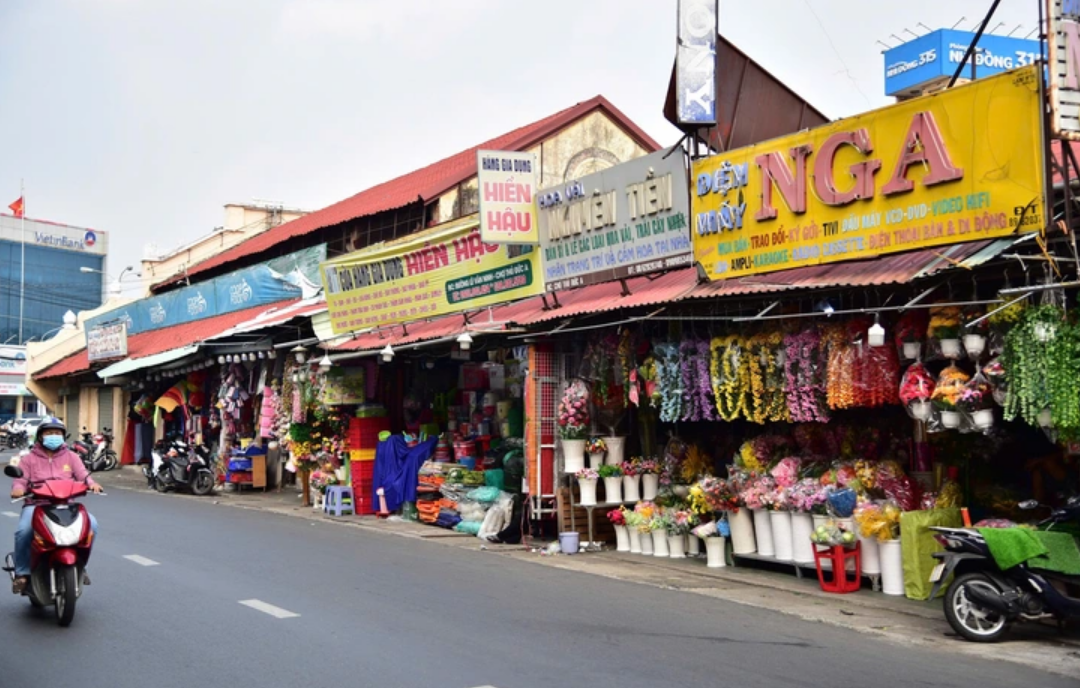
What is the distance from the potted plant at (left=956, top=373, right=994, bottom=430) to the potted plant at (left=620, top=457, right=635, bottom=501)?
5.35 m

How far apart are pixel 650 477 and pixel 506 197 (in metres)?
4.37

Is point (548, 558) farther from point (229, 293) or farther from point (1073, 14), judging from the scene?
point (229, 293)

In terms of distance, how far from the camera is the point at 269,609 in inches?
361

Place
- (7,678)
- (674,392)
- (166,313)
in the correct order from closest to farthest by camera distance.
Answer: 1. (7,678)
2. (674,392)
3. (166,313)

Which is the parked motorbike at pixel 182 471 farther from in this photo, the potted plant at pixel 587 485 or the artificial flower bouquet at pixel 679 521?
the artificial flower bouquet at pixel 679 521

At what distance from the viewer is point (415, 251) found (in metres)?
17.7

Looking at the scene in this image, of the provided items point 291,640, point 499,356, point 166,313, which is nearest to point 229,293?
point 166,313

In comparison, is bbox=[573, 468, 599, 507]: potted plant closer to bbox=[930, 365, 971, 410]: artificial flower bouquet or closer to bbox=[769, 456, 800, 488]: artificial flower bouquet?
bbox=[769, 456, 800, 488]: artificial flower bouquet

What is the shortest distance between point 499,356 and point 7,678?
37.0ft

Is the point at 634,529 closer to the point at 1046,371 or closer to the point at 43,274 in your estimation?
the point at 1046,371

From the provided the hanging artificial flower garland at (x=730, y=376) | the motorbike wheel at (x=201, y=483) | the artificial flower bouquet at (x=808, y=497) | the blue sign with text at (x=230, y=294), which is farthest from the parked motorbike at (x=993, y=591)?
the blue sign with text at (x=230, y=294)

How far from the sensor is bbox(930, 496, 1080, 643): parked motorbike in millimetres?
8141

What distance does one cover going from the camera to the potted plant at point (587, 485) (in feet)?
45.1

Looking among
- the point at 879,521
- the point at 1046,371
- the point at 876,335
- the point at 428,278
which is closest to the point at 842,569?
the point at 879,521
